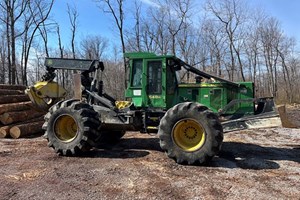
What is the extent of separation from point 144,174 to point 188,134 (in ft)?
5.34

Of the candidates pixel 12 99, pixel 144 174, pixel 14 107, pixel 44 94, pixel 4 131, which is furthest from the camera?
pixel 12 99

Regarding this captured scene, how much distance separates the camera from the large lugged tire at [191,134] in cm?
692

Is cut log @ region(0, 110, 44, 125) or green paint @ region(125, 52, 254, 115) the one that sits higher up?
green paint @ region(125, 52, 254, 115)

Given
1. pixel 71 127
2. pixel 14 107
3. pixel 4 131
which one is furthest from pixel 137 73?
pixel 14 107

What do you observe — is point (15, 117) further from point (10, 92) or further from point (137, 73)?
point (137, 73)

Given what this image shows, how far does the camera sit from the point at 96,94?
889 cm

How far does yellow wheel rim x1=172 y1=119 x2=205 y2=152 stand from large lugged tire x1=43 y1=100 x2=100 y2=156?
2075mm

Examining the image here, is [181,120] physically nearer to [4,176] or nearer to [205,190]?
[205,190]

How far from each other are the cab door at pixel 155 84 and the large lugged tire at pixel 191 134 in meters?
0.94

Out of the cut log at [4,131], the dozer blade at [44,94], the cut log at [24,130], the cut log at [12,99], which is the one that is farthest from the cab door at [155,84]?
the cut log at [12,99]

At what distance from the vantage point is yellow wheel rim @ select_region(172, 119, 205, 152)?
7.23 m

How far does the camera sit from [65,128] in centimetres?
852

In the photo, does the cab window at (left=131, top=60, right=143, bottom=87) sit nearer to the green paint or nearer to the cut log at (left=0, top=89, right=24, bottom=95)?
the green paint

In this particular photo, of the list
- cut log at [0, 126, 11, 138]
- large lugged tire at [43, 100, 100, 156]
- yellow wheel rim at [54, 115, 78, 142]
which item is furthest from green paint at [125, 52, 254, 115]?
cut log at [0, 126, 11, 138]
